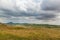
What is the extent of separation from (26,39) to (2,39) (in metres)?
8.23

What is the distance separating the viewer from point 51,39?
5478 centimetres

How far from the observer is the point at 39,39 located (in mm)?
52531

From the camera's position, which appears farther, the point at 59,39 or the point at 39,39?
the point at 59,39

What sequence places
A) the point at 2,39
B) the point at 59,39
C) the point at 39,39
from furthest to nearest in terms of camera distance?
the point at 59,39 < the point at 39,39 < the point at 2,39

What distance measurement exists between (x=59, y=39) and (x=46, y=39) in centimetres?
554

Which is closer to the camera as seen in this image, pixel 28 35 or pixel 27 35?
pixel 27 35

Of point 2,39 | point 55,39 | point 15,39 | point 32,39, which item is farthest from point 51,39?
point 2,39

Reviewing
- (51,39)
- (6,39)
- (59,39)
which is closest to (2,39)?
(6,39)

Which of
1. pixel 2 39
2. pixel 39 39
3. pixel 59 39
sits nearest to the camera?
pixel 2 39

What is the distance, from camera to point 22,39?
5278cm

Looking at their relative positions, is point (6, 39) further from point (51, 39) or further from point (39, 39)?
point (51, 39)

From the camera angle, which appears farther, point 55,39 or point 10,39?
point 55,39

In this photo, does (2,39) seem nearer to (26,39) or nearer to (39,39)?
(26,39)

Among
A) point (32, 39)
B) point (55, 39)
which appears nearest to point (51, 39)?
point (55, 39)
